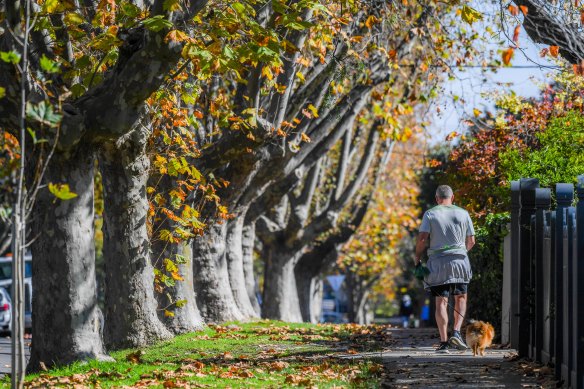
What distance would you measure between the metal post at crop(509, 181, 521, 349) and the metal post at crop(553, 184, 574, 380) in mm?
2393

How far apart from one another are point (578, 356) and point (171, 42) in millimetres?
4775

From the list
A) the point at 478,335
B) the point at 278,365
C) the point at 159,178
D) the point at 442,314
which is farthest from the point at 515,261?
the point at 159,178

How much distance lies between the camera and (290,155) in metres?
18.3

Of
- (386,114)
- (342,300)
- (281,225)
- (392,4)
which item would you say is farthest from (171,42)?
(342,300)

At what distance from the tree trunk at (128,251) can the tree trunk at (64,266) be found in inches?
89.6

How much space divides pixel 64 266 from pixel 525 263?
5.03m

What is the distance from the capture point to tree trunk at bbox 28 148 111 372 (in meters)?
10.6

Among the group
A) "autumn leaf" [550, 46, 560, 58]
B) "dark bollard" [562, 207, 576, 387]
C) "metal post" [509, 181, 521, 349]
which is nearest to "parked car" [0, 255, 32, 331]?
"metal post" [509, 181, 521, 349]

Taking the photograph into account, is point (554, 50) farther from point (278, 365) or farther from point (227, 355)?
point (227, 355)

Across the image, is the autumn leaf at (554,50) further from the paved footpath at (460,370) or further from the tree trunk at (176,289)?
the tree trunk at (176,289)

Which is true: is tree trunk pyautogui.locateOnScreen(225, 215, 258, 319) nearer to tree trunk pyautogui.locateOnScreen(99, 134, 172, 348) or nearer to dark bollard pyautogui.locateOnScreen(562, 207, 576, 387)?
tree trunk pyautogui.locateOnScreen(99, 134, 172, 348)

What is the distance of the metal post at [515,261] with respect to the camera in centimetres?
1205

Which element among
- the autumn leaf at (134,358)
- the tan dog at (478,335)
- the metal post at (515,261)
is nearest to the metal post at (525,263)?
the metal post at (515,261)

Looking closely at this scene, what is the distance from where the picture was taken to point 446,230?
11969 millimetres
